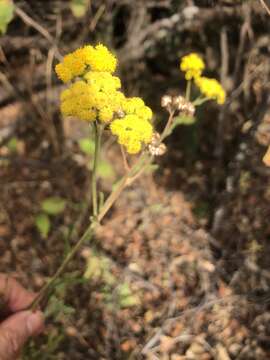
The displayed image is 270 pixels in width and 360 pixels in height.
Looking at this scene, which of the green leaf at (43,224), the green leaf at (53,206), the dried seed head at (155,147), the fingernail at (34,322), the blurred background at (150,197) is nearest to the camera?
the dried seed head at (155,147)

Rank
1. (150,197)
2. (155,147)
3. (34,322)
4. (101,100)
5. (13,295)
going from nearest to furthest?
(101,100)
(155,147)
(34,322)
(13,295)
(150,197)

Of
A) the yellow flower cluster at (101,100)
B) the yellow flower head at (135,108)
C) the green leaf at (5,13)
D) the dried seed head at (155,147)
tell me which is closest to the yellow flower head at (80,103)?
the yellow flower cluster at (101,100)

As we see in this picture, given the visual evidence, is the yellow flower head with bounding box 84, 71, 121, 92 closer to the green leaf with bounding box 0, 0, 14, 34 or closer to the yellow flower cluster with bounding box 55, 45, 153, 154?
the yellow flower cluster with bounding box 55, 45, 153, 154

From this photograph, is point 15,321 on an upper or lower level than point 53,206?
lower

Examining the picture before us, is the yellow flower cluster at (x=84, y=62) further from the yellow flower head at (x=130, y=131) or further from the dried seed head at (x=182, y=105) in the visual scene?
the dried seed head at (x=182, y=105)

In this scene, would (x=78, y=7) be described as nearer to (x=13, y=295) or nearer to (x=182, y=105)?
(x=182, y=105)

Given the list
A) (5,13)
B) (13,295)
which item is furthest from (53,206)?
(5,13)

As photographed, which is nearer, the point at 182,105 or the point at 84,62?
the point at 84,62
